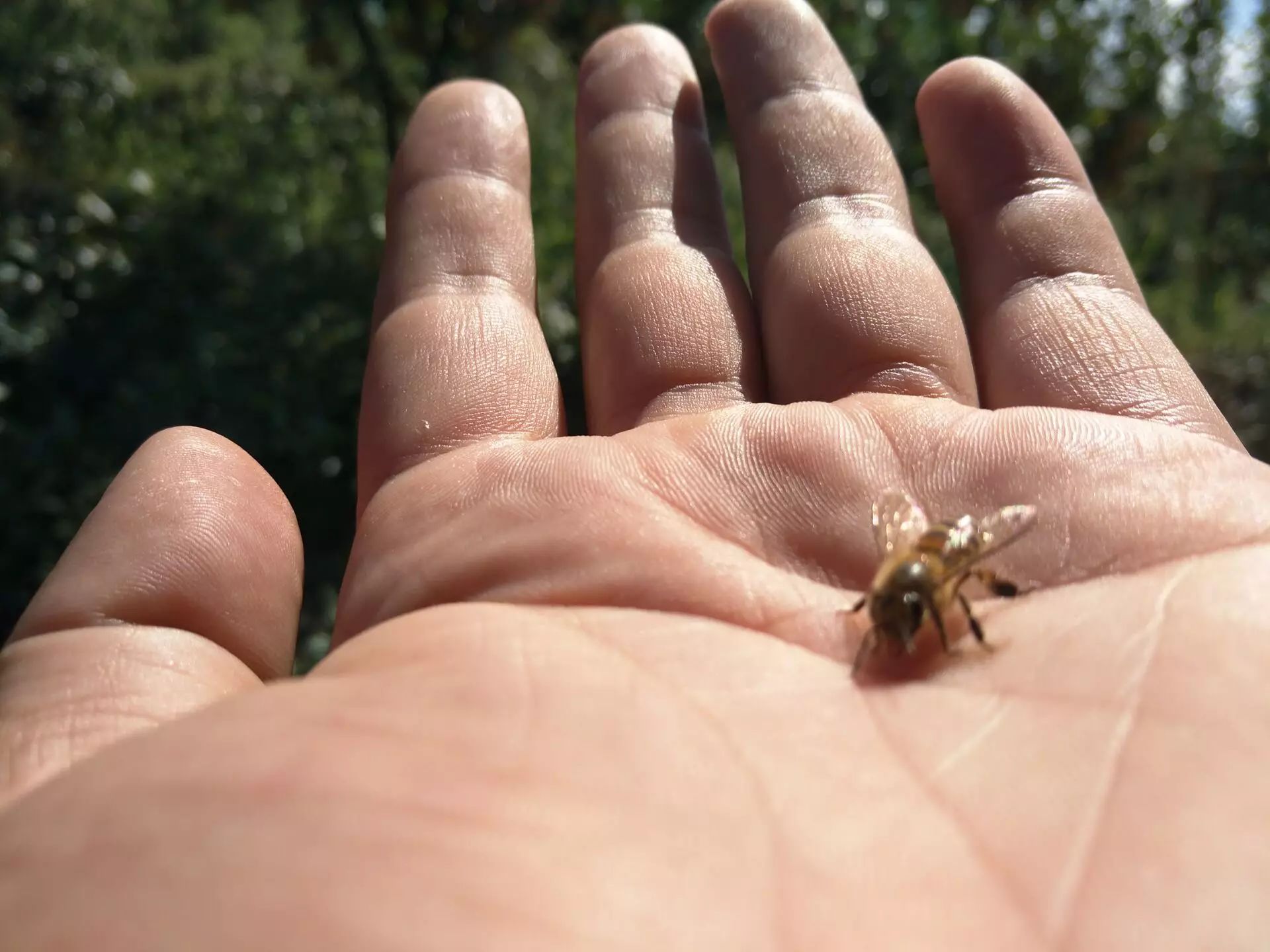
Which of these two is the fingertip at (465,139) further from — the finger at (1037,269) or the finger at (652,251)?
the finger at (1037,269)

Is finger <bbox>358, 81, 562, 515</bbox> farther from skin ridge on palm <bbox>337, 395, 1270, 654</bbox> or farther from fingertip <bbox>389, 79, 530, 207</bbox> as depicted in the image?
skin ridge on palm <bbox>337, 395, 1270, 654</bbox>

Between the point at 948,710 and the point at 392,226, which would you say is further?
the point at 392,226

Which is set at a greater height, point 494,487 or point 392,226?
point 392,226

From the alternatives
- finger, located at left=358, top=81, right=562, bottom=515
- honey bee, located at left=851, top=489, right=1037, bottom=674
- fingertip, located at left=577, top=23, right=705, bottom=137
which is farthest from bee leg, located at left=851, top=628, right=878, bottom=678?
fingertip, located at left=577, top=23, right=705, bottom=137

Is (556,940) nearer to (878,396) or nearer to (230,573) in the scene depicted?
(230,573)

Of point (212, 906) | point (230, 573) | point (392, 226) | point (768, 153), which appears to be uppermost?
point (768, 153)

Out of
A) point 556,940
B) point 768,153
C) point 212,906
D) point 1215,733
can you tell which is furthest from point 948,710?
point 768,153
